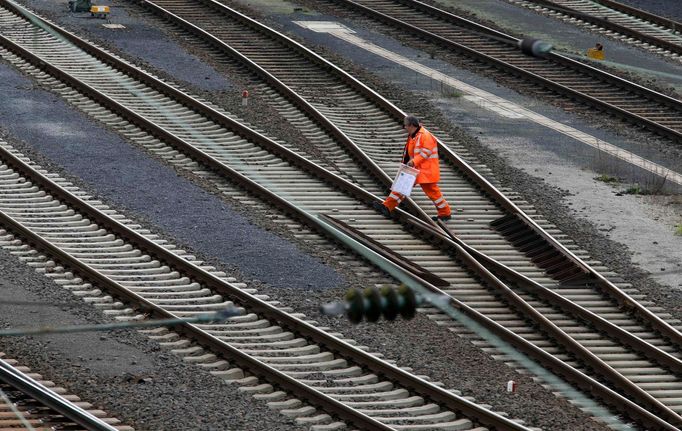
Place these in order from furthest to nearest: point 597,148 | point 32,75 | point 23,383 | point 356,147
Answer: point 32,75 → point 597,148 → point 356,147 → point 23,383

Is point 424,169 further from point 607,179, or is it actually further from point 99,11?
point 99,11

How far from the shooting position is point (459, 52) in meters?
27.3

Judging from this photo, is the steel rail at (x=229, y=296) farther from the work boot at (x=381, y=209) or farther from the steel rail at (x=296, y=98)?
the steel rail at (x=296, y=98)

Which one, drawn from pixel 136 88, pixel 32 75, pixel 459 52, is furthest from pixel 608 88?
pixel 32 75

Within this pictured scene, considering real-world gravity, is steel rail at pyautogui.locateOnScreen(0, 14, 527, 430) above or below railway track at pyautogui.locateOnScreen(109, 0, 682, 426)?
below

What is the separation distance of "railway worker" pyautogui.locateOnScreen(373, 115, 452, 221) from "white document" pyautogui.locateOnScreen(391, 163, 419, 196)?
0.11 m

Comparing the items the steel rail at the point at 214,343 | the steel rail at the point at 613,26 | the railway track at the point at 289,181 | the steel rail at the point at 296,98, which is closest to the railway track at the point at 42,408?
the steel rail at the point at 214,343

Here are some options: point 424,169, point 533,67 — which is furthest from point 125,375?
point 533,67

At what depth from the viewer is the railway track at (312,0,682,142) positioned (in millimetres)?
24234

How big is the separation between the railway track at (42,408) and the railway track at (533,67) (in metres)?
11.5

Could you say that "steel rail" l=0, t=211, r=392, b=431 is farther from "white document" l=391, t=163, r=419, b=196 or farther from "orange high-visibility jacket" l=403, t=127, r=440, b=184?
"orange high-visibility jacket" l=403, t=127, r=440, b=184

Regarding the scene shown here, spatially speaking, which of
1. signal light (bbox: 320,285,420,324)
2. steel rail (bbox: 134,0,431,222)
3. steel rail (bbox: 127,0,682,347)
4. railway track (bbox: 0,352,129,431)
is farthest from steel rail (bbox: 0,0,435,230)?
signal light (bbox: 320,285,420,324)

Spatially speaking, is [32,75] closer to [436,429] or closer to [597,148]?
[597,148]

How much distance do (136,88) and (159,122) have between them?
1824mm
